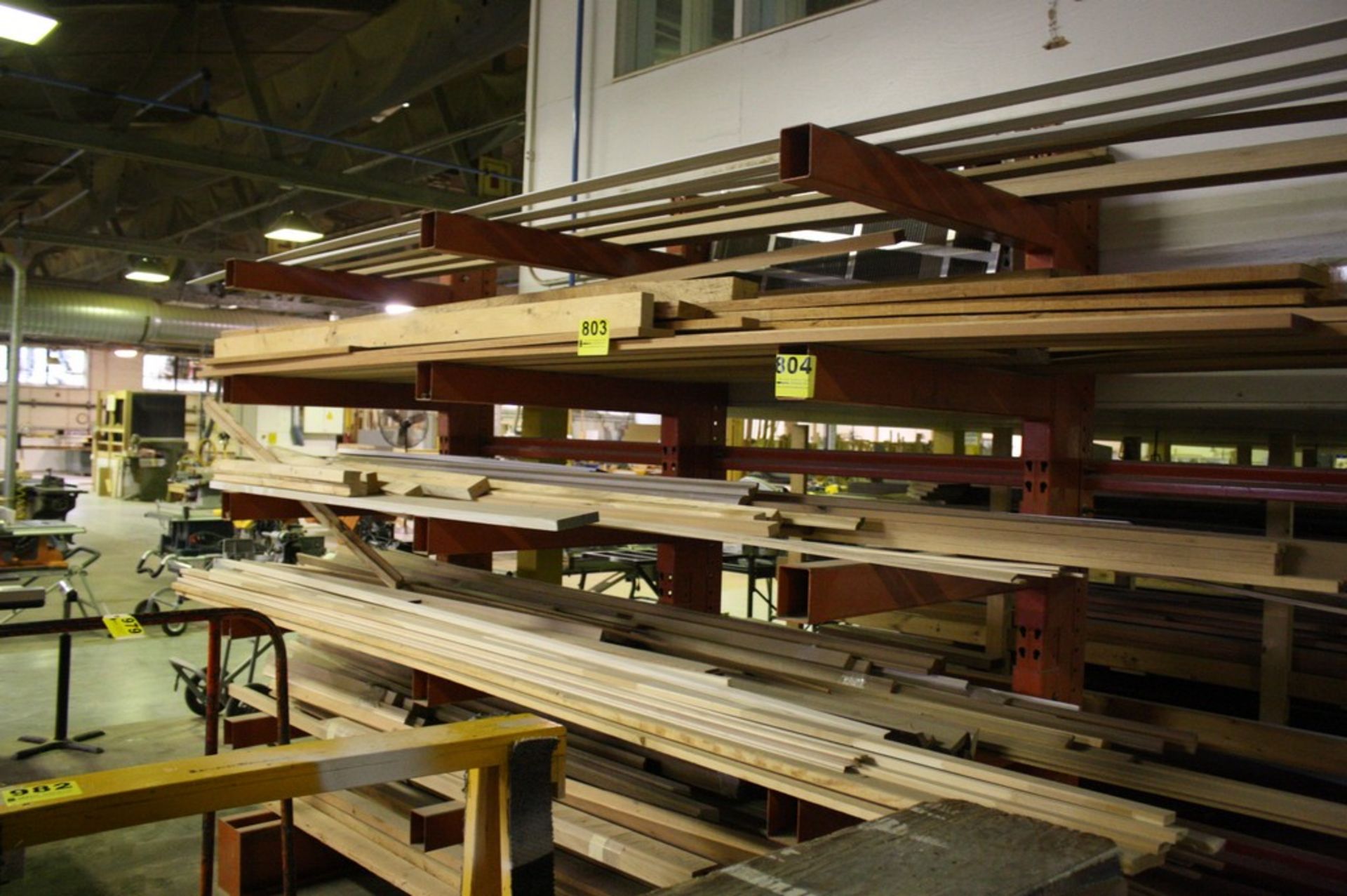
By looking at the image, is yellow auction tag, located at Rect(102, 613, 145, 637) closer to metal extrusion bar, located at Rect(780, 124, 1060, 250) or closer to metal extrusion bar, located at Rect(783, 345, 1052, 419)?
metal extrusion bar, located at Rect(783, 345, 1052, 419)

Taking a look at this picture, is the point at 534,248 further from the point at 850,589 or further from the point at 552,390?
the point at 850,589

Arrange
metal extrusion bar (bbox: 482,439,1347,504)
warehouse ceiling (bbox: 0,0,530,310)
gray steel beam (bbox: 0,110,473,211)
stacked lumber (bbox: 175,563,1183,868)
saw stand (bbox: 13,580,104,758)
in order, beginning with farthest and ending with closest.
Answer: gray steel beam (bbox: 0,110,473,211)
warehouse ceiling (bbox: 0,0,530,310)
saw stand (bbox: 13,580,104,758)
metal extrusion bar (bbox: 482,439,1347,504)
stacked lumber (bbox: 175,563,1183,868)

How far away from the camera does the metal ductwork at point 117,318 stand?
13.3 meters

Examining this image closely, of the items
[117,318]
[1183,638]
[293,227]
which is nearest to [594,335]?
[1183,638]

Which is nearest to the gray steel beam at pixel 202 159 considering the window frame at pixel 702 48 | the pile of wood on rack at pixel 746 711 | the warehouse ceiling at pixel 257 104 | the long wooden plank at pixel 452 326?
the warehouse ceiling at pixel 257 104

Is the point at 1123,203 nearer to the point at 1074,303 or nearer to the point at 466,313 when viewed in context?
the point at 1074,303

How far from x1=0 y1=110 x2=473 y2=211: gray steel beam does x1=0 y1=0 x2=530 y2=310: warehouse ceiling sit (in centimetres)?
1

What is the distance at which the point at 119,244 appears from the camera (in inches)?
410

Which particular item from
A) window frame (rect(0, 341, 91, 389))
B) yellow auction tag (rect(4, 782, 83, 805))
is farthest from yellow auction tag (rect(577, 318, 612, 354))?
window frame (rect(0, 341, 91, 389))

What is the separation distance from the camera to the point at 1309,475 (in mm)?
2137

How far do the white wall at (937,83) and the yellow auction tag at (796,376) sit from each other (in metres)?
1.08

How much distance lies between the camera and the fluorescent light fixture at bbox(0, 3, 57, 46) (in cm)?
449

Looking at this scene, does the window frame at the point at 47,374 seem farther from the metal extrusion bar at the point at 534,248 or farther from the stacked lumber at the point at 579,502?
the metal extrusion bar at the point at 534,248

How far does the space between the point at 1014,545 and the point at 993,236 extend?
26.1 inches
